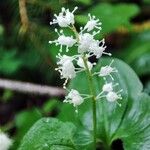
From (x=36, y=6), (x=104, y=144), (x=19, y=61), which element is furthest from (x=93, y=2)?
(x=104, y=144)

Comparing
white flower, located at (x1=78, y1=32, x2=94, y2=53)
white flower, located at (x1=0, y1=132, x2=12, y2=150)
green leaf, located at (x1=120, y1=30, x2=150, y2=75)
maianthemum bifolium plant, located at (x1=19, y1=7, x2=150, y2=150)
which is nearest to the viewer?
white flower, located at (x1=78, y1=32, x2=94, y2=53)

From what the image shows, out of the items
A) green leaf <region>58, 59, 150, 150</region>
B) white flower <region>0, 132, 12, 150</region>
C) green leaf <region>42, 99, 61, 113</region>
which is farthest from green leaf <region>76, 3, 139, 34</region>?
white flower <region>0, 132, 12, 150</region>

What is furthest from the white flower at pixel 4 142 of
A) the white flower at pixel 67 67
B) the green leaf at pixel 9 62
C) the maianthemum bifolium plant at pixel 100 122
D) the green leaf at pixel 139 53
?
the green leaf at pixel 139 53

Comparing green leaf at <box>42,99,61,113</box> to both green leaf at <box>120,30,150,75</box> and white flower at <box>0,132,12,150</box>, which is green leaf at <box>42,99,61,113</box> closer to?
green leaf at <box>120,30,150,75</box>

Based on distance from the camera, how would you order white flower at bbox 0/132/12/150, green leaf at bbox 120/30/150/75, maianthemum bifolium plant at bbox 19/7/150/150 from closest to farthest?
1. maianthemum bifolium plant at bbox 19/7/150/150
2. white flower at bbox 0/132/12/150
3. green leaf at bbox 120/30/150/75

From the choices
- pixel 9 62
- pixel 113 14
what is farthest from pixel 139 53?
Answer: pixel 9 62

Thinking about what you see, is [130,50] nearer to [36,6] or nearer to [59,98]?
[59,98]

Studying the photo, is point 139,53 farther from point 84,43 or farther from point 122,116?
point 84,43
